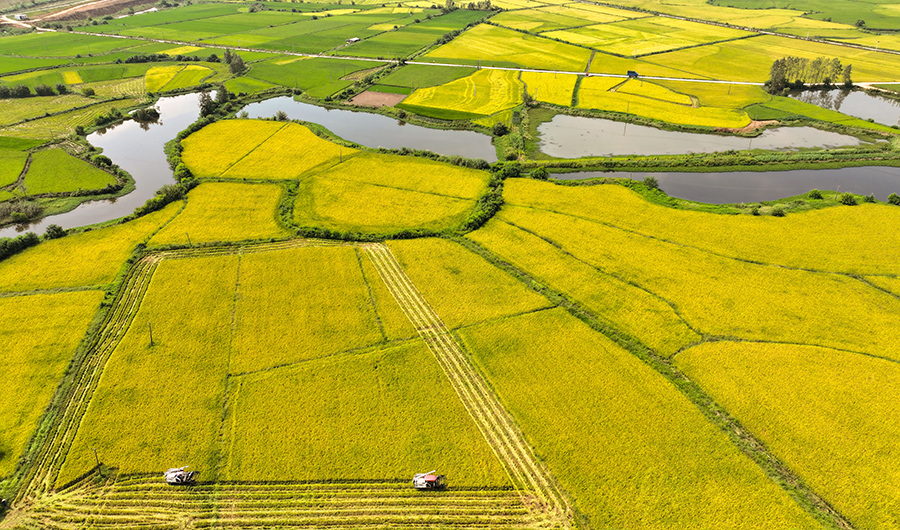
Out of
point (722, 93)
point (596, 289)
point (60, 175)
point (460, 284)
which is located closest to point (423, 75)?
point (722, 93)

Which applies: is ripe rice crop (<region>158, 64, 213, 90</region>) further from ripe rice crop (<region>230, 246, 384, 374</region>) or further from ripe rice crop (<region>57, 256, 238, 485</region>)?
ripe rice crop (<region>57, 256, 238, 485</region>)

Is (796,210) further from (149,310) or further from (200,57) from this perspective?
(200,57)

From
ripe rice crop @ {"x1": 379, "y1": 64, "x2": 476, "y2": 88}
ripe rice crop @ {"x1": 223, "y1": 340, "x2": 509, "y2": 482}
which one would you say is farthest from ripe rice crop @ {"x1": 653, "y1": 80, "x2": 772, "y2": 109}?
ripe rice crop @ {"x1": 223, "y1": 340, "x2": 509, "y2": 482}

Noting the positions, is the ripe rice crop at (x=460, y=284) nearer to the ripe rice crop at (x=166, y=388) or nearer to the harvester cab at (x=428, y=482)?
the harvester cab at (x=428, y=482)

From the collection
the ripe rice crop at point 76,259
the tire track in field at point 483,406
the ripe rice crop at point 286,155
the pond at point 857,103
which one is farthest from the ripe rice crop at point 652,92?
the ripe rice crop at point 76,259

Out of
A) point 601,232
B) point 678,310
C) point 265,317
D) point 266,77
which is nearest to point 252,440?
point 265,317

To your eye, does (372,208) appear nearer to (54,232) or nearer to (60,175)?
(54,232)
